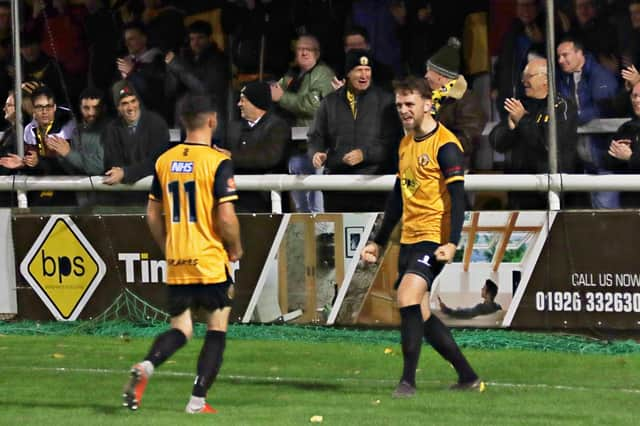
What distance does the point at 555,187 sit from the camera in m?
12.0

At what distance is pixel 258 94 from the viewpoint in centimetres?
1299

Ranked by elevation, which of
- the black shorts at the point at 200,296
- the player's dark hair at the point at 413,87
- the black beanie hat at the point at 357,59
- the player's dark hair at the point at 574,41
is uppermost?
the player's dark hair at the point at 574,41

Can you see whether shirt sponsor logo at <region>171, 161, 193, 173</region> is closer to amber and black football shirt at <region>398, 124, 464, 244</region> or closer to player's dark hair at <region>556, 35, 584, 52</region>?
amber and black football shirt at <region>398, 124, 464, 244</region>

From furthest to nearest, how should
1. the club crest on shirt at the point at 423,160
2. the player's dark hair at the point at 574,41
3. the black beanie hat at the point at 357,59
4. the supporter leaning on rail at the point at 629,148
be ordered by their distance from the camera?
1. the black beanie hat at the point at 357,59
2. the player's dark hair at the point at 574,41
3. the supporter leaning on rail at the point at 629,148
4. the club crest on shirt at the point at 423,160

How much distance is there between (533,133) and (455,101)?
2.27 ft

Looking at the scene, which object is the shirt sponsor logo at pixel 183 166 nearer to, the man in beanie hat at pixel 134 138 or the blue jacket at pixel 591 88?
the blue jacket at pixel 591 88

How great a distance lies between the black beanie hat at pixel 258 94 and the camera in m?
13.0

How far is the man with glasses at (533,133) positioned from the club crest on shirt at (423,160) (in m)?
2.84

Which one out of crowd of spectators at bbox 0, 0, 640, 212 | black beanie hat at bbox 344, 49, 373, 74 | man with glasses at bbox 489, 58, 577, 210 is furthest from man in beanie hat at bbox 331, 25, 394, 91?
man with glasses at bbox 489, 58, 577, 210

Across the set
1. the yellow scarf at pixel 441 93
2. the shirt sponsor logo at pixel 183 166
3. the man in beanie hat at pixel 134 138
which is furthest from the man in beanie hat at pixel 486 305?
the shirt sponsor logo at pixel 183 166

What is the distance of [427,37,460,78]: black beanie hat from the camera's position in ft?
40.6

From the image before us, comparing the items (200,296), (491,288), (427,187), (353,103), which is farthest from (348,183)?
(200,296)

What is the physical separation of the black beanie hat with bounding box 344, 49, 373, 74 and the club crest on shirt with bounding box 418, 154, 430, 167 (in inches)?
123

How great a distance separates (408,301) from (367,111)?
336cm
